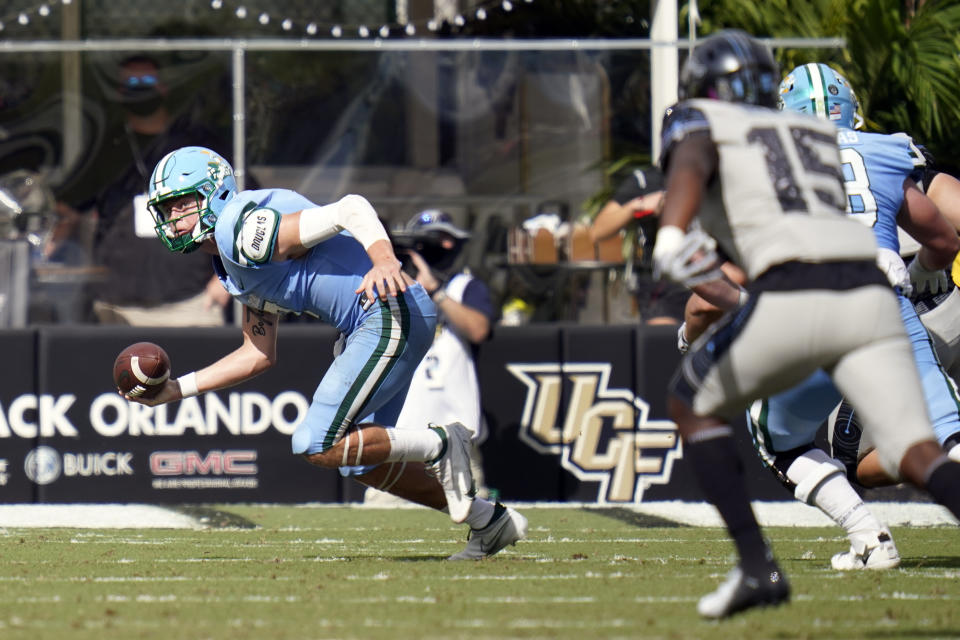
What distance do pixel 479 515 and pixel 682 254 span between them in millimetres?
1991

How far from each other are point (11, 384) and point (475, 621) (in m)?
5.67

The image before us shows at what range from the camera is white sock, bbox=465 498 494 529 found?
554 cm

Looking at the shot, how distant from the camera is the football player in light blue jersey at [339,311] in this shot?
5.32m

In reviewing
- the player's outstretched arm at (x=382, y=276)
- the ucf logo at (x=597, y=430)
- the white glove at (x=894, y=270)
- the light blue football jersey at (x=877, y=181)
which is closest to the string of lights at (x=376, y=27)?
the ucf logo at (x=597, y=430)

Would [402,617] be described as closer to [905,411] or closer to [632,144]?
[905,411]

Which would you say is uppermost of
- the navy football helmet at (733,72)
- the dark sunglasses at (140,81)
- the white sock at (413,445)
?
the navy football helmet at (733,72)

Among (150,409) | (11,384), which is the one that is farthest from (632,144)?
(11,384)

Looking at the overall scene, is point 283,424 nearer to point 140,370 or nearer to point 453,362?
point 453,362

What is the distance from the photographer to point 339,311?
5625mm

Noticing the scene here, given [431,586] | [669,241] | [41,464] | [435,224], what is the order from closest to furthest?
[669,241], [431,586], [41,464], [435,224]

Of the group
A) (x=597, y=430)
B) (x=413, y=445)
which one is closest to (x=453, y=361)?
(x=597, y=430)

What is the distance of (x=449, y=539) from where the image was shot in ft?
22.4

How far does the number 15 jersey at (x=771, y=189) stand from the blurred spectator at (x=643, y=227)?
5.34 m

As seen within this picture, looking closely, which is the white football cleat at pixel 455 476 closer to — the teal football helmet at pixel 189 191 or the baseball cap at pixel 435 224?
the teal football helmet at pixel 189 191
